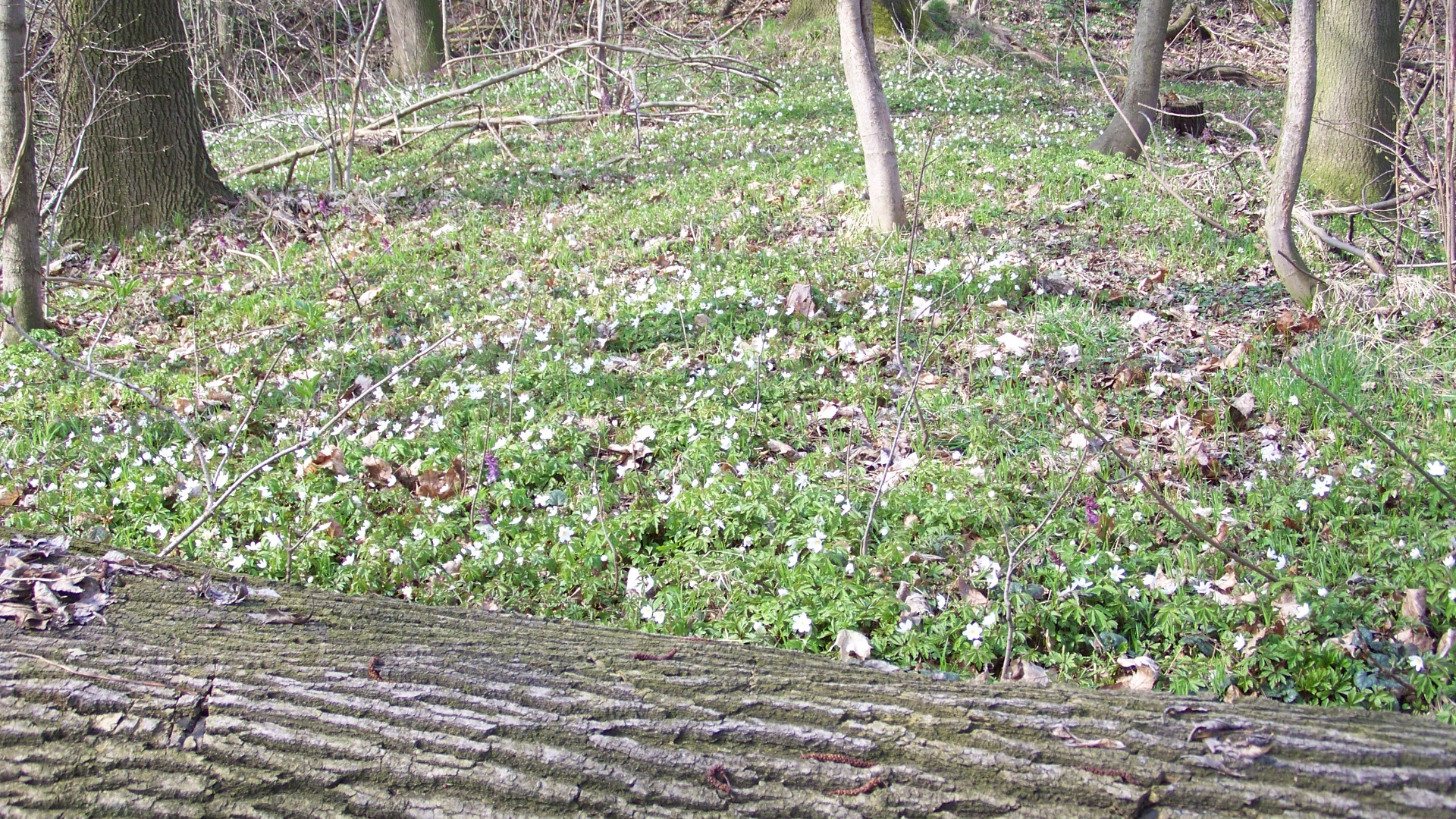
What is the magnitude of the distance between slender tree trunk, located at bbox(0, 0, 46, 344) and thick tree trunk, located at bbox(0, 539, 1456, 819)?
5180 mm

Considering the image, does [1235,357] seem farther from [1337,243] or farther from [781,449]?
[781,449]

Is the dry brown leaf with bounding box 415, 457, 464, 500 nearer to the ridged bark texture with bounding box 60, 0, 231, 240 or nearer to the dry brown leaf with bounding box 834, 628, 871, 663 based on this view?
the dry brown leaf with bounding box 834, 628, 871, 663

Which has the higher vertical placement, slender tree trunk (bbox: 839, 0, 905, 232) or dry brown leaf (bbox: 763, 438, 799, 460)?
slender tree trunk (bbox: 839, 0, 905, 232)

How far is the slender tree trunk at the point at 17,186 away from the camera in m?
5.76

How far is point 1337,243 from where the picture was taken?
4.85 m

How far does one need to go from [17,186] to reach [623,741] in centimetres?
655

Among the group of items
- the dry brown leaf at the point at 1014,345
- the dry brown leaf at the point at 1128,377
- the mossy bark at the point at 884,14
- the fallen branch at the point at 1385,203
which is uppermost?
the mossy bark at the point at 884,14

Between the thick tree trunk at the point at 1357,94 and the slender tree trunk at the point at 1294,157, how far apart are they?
259 cm

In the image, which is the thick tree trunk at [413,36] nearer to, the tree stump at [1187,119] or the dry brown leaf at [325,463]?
the tree stump at [1187,119]

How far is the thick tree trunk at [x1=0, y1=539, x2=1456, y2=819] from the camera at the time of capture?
64.6 inches

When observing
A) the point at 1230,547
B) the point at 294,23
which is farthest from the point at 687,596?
the point at 294,23

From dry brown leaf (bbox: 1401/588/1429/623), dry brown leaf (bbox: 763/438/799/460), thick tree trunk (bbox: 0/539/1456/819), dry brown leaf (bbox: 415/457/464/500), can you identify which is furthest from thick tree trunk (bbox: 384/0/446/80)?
dry brown leaf (bbox: 1401/588/1429/623)

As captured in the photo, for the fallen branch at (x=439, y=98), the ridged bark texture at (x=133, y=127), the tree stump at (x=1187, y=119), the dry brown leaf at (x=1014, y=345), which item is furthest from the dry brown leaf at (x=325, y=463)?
the tree stump at (x=1187, y=119)

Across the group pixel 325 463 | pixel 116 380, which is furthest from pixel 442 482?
pixel 116 380
